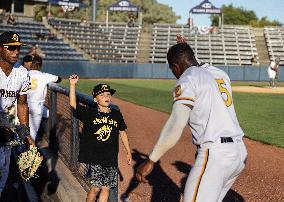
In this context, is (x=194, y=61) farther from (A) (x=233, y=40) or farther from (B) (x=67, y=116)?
(A) (x=233, y=40)

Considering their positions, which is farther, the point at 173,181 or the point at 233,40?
the point at 233,40

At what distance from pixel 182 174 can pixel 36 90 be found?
10.2 feet

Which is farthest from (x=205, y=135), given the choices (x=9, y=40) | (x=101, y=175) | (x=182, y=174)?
(x=182, y=174)

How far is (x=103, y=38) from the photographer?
51.2m

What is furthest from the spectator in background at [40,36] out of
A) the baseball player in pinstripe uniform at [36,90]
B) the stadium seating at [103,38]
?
the baseball player in pinstripe uniform at [36,90]

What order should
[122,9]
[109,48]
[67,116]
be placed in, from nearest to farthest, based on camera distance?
[67,116], [109,48], [122,9]

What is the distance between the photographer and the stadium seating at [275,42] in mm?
52116

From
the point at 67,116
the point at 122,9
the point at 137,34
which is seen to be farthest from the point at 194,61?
the point at 122,9

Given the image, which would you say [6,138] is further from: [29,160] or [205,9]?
[205,9]

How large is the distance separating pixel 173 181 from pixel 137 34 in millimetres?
46559

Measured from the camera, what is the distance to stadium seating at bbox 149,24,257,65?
168 feet

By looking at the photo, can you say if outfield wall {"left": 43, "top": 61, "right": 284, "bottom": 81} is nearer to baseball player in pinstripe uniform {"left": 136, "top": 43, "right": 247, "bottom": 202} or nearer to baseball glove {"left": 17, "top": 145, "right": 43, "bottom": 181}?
baseball glove {"left": 17, "top": 145, "right": 43, "bottom": 181}

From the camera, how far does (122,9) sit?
201 feet

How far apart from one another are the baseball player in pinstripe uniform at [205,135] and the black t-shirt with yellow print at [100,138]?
70.4 inches
